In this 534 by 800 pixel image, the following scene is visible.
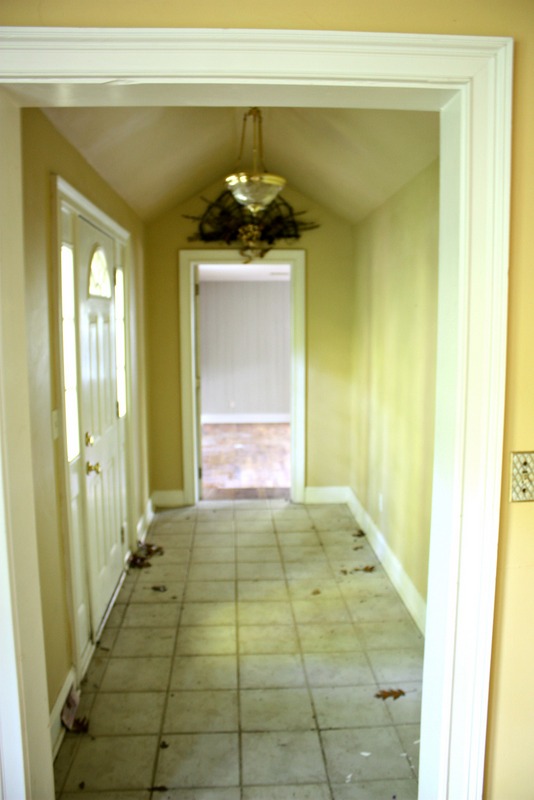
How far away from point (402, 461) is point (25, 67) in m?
2.85

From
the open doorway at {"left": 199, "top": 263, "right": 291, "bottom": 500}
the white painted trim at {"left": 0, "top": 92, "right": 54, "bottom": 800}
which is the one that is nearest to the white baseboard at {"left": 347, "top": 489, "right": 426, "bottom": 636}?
the white painted trim at {"left": 0, "top": 92, "right": 54, "bottom": 800}

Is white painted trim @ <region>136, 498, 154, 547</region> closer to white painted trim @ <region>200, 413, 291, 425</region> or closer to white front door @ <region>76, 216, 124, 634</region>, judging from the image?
white front door @ <region>76, 216, 124, 634</region>

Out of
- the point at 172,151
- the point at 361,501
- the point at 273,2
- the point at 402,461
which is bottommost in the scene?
the point at 361,501

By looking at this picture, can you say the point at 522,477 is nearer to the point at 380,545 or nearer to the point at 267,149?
the point at 380,545

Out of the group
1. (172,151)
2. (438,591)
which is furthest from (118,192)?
(438,591)

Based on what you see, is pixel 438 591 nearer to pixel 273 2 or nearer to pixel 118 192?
pixel 273 2

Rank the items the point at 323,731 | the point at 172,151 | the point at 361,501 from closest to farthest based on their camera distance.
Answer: the point at 323,731 → the point at 172,151 → the point at 361,501

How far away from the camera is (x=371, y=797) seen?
6.81 feet

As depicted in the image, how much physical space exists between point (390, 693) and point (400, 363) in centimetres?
182

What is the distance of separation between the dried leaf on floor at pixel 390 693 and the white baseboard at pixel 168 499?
9.66 feet

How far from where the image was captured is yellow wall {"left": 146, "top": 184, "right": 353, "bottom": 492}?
4984 mm

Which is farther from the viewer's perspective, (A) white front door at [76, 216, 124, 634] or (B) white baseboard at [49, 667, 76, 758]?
(A) white front door at [76, 216, 124, 634]

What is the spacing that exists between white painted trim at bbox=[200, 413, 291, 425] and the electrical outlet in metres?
8.23

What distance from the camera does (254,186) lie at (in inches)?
119
